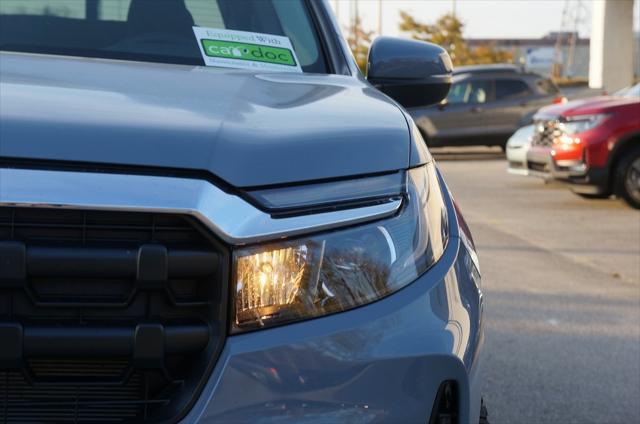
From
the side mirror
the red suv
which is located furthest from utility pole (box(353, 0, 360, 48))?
the side mirror

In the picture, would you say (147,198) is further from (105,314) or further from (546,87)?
(546,87)

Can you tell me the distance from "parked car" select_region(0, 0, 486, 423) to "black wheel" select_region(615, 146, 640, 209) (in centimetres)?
980

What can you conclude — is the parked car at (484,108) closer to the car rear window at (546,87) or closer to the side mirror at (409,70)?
the car rear window at (546,87)

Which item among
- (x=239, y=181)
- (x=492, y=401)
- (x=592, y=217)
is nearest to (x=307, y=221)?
(x=239, y=181)

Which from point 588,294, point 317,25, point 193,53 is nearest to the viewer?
point 193,53

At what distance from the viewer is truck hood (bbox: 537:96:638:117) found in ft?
39.9

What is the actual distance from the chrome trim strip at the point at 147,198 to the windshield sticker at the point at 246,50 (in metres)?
1.19

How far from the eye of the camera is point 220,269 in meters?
2.05

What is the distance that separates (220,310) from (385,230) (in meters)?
0.38

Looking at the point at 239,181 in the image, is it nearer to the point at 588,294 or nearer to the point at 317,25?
the point at 317,25

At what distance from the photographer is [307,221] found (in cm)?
214

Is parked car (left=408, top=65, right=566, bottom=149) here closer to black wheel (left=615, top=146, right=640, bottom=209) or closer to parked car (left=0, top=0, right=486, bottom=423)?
black wheel (left=615, top=146, right=640, bottom=209)

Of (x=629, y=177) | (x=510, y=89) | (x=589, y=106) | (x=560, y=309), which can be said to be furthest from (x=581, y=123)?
(x=510, y=89)

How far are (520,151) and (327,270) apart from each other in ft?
39.5
